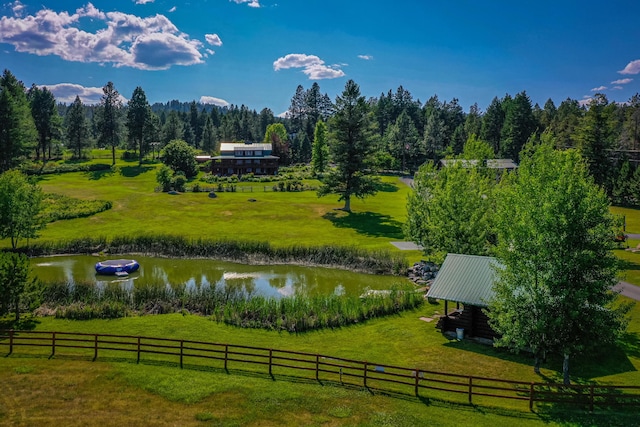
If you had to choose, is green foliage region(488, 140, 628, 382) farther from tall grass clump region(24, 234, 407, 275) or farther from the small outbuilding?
tall grass clump region(24, 234, 407, 275)

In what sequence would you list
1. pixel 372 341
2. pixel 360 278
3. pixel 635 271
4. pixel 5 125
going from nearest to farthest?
pixel 372 341
pixel 635 271
pixel 360 278
pixel 5 125

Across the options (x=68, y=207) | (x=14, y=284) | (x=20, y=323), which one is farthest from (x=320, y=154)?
(x=14, y=284)

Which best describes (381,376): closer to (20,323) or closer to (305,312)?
(305,312)

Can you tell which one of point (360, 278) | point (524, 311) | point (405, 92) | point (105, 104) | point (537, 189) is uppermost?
point (405, 92)

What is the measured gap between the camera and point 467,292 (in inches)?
1075

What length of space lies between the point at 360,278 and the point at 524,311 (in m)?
23.5

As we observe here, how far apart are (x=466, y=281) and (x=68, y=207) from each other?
60.9 m

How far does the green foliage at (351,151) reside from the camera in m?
70.8

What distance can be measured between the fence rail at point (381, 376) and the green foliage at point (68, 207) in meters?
39.2

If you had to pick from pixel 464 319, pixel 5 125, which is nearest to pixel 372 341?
pixel 464 319

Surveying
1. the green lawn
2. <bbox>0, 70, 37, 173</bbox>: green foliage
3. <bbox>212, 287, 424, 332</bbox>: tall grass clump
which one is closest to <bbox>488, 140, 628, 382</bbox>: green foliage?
<bbox>212, 287, 424, 332</bbox>: tall grass clump

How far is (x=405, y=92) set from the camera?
583 ft

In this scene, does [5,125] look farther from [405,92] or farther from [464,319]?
[405,92]

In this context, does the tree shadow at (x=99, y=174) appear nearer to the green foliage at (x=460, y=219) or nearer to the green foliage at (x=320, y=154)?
the green foliage at (x=320, y=154)
